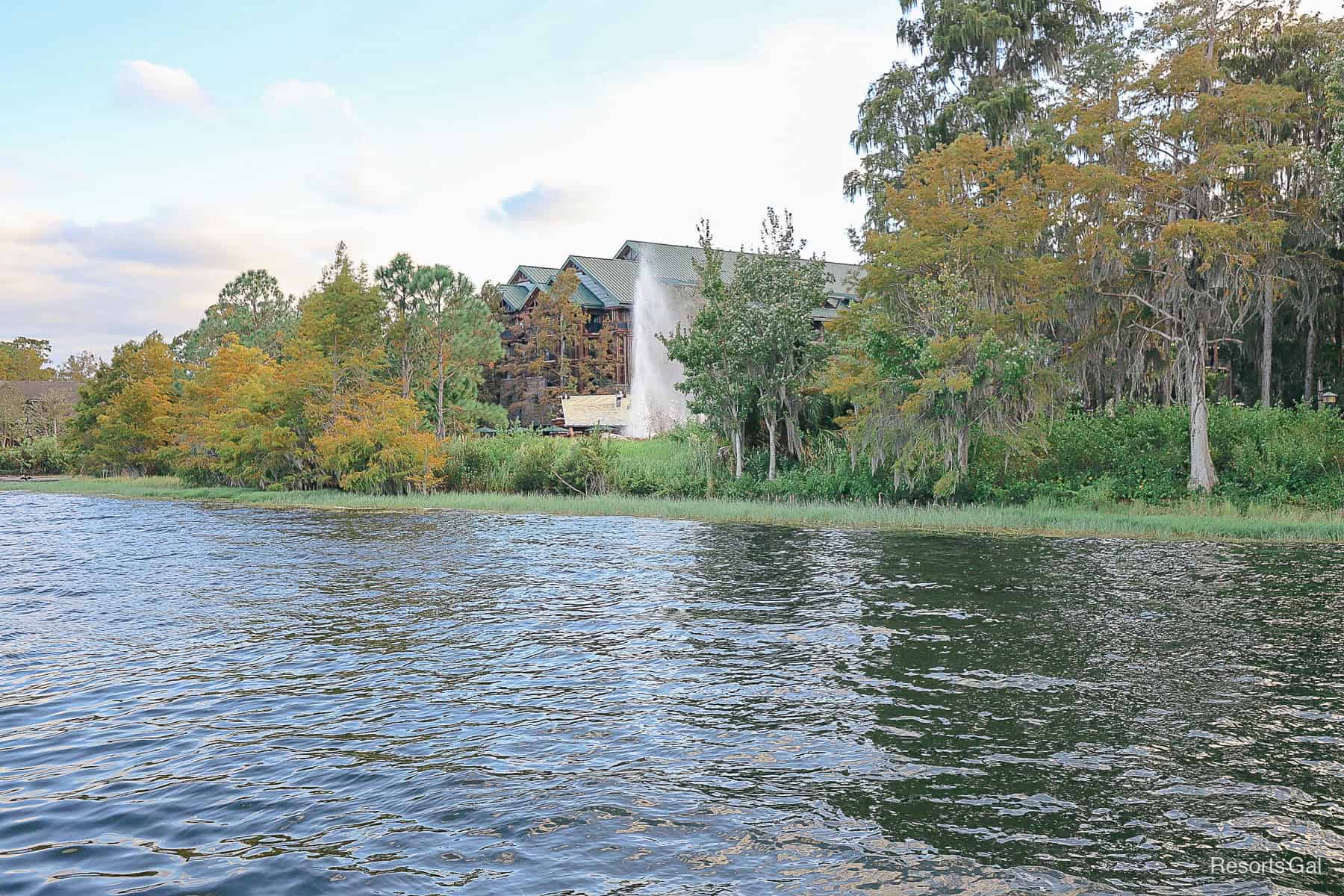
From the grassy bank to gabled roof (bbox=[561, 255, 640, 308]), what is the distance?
113 ft

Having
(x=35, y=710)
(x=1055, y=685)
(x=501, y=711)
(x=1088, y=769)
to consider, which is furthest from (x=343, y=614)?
(x=1088, y=769)

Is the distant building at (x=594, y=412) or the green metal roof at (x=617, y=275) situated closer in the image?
the distant building at (x=594, y=412)

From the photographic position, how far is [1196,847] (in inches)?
241

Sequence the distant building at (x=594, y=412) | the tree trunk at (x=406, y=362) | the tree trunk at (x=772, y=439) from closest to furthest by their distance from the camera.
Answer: the tree trunk at (x=772, y=439), the tree trunk at (x=406, y=362), the distant building at (x=594, y=412)

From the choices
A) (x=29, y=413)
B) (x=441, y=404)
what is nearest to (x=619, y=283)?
(x=441, y=404)

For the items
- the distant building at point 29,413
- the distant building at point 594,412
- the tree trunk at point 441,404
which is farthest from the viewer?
the distant building at point 29,413

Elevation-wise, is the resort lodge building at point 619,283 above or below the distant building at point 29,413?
above

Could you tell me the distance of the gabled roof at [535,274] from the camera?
7212 cm

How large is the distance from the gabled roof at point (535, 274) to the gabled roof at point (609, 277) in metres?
1.55

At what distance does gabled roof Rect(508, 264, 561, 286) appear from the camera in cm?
7212

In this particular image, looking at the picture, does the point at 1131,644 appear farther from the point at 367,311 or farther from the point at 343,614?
the point at 367,311

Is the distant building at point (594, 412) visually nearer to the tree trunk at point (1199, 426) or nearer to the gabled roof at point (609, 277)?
the gabled roof at point (609, 277)

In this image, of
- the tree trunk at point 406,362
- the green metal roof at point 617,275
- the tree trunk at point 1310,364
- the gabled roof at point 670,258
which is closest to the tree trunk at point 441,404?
the tree trunk at point 406,362

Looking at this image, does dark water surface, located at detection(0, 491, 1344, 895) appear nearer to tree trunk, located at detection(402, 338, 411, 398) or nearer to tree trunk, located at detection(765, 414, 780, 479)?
tree trunk, located at detection(765, 414, 780, 479)
